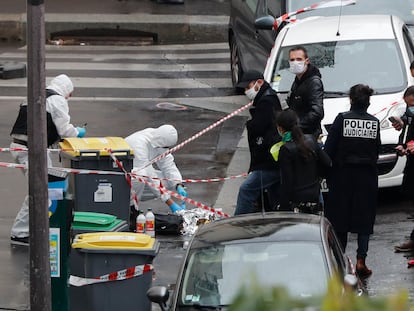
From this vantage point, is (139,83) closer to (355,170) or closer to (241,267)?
(355,170)

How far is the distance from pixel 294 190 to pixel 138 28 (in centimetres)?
1472

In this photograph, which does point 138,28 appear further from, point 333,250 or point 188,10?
point 333,250

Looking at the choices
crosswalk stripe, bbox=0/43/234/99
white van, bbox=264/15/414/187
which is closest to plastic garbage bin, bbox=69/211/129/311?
white van, bbox=264/15/414/187

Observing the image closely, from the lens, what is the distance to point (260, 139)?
9070 mm

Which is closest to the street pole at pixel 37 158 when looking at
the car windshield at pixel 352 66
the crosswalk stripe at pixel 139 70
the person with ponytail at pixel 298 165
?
the person with ponytail at pixel 298 165

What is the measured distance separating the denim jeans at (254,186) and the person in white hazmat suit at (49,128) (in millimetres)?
1766

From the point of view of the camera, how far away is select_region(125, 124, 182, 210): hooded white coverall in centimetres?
990

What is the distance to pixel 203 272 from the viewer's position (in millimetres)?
6121

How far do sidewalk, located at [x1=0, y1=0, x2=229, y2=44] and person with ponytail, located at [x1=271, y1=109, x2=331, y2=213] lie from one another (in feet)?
46.9

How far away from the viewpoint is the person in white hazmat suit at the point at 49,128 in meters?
9.23

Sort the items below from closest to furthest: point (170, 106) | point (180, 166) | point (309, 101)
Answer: point (309, 101), point (180, 166), point (170, 106)

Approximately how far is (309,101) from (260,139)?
840mm

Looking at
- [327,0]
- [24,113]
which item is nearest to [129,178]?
→ [24,113]

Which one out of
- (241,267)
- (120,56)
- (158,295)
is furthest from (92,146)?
(120,56)
